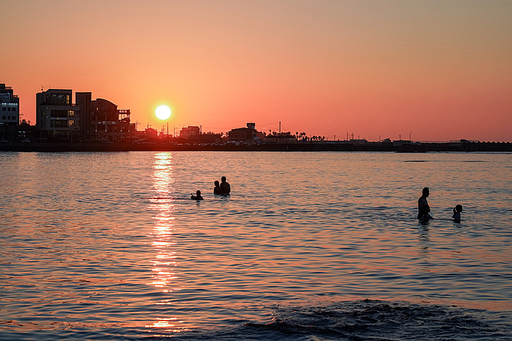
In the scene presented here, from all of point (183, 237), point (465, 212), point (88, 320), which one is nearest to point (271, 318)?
point (88, 320)

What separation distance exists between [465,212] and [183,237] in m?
21.9

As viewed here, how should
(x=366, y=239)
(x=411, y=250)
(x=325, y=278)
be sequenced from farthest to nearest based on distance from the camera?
(x=366, y=239)
(x=411, y=250)
(x=325, y=278)

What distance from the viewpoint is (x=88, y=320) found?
12.6 meters

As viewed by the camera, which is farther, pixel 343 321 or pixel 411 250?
pixel 411 250

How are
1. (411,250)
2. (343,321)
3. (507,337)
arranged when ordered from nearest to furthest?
(507,337), (343,321), (411,250)

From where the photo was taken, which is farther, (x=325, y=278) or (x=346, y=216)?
(x=346, y=216)

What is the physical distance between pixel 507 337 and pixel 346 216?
78.2 feet

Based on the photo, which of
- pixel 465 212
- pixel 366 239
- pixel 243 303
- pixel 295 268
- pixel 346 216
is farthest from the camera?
pixel 465 212

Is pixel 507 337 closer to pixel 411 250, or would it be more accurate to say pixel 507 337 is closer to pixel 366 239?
pixel 411 250

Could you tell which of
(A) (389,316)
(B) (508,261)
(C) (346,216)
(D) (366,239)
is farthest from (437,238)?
(A) (389,316)

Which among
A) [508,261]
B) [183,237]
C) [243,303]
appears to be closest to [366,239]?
[508,261]

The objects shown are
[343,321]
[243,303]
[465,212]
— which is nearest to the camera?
[343,321]

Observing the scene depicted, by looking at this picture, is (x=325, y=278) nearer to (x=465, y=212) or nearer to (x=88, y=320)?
(x=88, y=320)

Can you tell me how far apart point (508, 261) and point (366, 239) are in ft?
21.6
